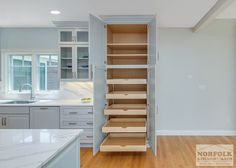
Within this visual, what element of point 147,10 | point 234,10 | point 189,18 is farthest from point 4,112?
point 234,10

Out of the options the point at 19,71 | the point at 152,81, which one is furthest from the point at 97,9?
the point at 19,71

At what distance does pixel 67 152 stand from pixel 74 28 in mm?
3403

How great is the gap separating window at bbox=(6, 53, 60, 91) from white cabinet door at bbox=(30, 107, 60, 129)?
92 cm

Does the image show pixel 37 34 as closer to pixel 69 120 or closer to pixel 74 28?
pixel 74 28

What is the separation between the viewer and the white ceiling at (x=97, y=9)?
3.50 metres

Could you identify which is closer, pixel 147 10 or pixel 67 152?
pixel 67 152

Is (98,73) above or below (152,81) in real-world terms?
above

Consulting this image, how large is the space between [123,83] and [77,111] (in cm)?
100

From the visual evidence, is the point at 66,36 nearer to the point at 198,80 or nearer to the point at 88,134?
the point at 88,134

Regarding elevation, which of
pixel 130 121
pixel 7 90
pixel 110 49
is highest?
pixel 110 49

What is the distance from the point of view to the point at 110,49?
16.4ft

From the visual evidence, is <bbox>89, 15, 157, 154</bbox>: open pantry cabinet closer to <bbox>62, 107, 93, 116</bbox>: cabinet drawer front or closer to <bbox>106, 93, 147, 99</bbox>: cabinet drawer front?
<bbox>106, 93, 147, 99</bbox>: cabinet drawer front

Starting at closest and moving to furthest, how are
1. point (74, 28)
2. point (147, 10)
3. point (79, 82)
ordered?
point (147, 10), point (74, 28), point (79, 82)

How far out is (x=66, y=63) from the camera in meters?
4.86
